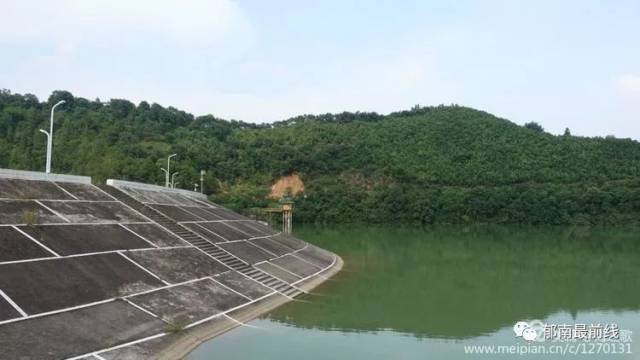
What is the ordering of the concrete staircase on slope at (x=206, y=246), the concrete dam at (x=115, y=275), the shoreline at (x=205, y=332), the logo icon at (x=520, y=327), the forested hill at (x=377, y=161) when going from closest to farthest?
the concrete dam at (x=115, y=275) < the shoreline at (x=205, y=332) < the logo icon at (x=520, y=327) < the concrete staircase on slope at (x=206, y=246) < the forested hill at (x=377, y=161)

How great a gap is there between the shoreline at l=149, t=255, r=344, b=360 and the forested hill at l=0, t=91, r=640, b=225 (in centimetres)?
4770

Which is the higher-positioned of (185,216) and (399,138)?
(399,138)

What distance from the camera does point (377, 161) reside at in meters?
96.0

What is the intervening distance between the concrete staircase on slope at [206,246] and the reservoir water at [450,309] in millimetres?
1363

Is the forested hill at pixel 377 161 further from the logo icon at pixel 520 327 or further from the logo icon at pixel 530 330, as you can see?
the logo icon at pixel 530 330

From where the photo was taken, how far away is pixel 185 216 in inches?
1147

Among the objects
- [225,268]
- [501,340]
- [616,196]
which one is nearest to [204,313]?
[225,268]

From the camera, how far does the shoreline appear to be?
14023 mm

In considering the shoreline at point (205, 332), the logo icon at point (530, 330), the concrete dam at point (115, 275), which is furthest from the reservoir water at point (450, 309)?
the concrete dam at point (115, 275)

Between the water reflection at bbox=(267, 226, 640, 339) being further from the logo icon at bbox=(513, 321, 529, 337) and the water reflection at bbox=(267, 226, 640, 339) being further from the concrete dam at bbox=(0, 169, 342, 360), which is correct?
the concrete dam at bbox=(0, 169, 342, 360)

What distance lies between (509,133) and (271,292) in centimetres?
9070

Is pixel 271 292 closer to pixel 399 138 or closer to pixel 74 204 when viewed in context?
pixel 74 204

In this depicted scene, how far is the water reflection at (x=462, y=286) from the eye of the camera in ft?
66.0

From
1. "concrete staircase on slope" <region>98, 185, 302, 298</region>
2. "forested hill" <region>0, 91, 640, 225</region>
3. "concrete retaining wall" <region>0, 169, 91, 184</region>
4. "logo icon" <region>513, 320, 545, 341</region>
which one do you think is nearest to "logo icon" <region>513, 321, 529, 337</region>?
"logo icon" <region>513, 320, 545, 341</region>
